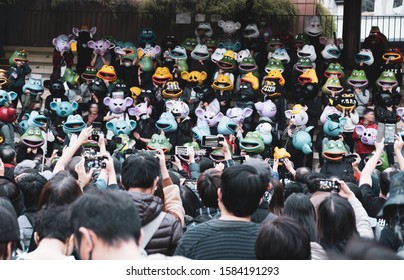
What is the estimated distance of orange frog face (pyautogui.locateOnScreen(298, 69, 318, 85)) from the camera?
39.9 feet

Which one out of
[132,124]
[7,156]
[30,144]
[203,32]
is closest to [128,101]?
[132,124]

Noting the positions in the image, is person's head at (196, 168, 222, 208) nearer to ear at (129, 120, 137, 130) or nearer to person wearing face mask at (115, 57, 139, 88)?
ear at (129, 120, 137, 130)

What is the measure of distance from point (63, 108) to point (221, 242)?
8.54 meters

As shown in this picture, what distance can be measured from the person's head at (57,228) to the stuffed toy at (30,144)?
7.14m

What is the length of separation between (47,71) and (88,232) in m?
12.6

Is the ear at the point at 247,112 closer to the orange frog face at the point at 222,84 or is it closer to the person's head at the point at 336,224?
the orange frog face at the point at 222,84

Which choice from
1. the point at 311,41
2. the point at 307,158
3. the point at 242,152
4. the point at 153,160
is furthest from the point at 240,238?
the point at 311,41

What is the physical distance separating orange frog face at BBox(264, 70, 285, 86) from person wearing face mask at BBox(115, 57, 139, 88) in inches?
92.9

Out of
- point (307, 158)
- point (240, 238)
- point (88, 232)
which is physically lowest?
point (307, 158)

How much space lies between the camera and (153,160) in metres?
4.14

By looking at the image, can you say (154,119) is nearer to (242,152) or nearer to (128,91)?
(128,91)

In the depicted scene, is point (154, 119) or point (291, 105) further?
point (291, 105)

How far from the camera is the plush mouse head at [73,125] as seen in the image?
10727 millimetres

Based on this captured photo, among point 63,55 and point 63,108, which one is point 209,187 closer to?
point 63,108
